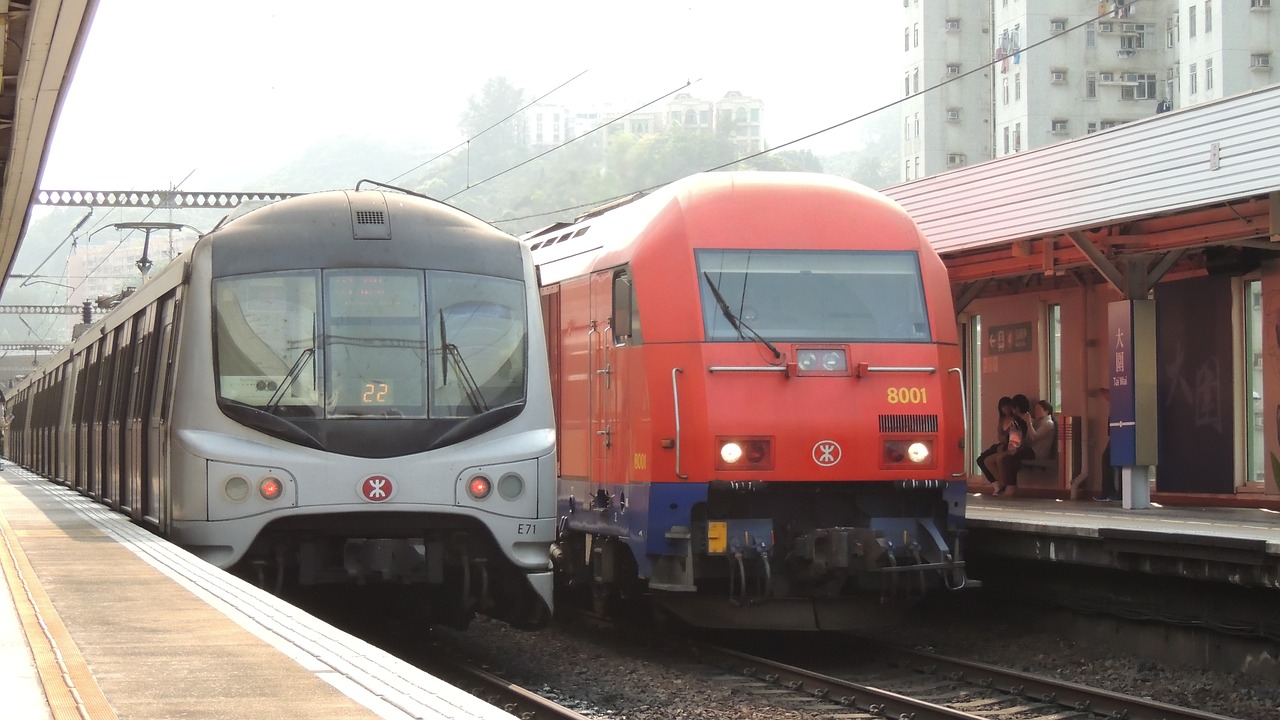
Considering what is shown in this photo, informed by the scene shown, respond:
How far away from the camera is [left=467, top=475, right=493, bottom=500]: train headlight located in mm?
10852

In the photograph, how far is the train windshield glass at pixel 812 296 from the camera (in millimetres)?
12039

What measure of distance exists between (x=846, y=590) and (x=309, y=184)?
117035mm

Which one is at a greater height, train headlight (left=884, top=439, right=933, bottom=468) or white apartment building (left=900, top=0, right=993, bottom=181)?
white apartment building (left=900, top=0, right=993, bottom=181)

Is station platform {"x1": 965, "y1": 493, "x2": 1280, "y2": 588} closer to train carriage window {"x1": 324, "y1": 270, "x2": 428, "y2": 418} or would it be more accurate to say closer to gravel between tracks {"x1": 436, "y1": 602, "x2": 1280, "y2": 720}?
gravel between tracks {"x1": 436, "y1": 602, "x2": 1280, "y2": 720}

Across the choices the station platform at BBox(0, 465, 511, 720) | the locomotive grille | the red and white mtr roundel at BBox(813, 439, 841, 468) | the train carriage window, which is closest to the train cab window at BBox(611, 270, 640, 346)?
the red and white mtr roundel at BBox(813, 439, 841, 468)

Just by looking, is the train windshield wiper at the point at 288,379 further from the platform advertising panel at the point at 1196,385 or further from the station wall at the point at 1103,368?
the platform advertising panel at the point at 1196,385

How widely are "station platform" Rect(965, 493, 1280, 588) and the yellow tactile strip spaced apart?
725 centimetres

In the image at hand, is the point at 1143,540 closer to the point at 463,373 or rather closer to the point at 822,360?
the point at 822,360

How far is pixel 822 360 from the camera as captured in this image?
1204cm

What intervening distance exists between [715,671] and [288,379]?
378 centimetres

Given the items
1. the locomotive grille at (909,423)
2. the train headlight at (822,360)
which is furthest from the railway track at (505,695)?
the locomotive grille at (909,423)

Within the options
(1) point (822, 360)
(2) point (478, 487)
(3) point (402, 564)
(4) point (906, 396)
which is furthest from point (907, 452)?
(3) point (402, 564)

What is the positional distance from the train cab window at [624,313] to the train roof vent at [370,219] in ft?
6.45

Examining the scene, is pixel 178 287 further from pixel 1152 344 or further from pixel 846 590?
pixel 1152 344
